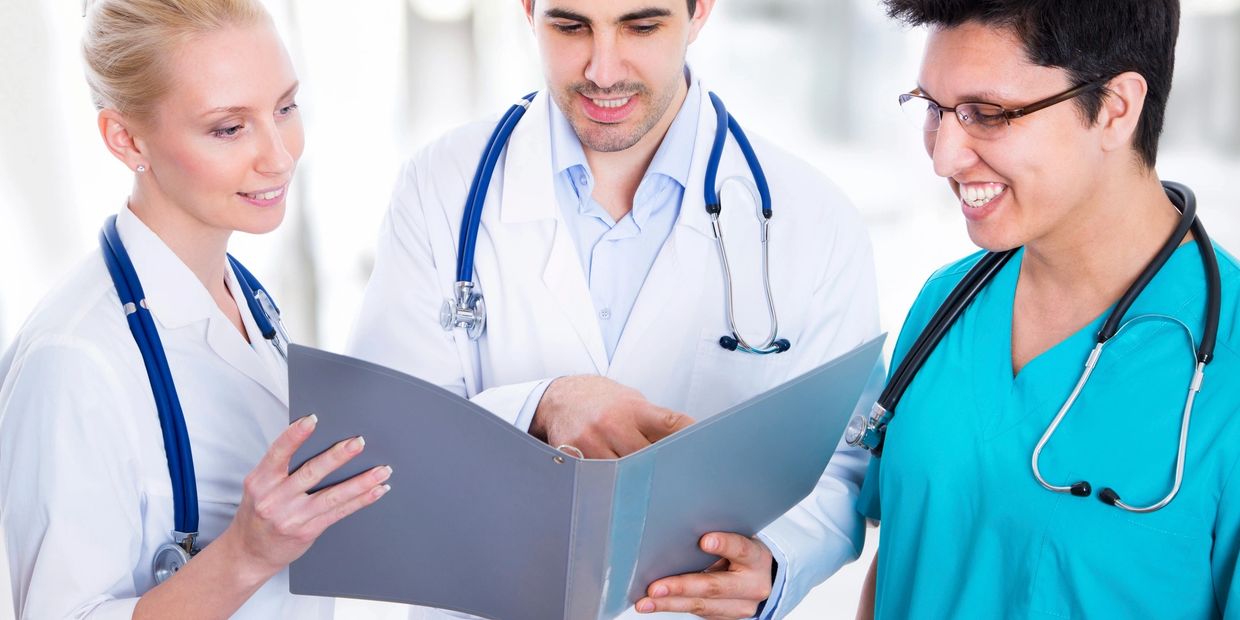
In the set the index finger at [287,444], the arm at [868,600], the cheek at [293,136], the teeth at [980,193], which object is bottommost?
the arm at [868,600]

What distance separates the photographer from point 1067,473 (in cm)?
112

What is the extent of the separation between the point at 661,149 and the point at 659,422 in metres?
0.50

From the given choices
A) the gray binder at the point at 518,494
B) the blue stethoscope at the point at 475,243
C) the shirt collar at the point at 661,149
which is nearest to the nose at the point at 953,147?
the gray binder at the point at 518,494

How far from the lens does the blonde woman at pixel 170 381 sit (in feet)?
3.58

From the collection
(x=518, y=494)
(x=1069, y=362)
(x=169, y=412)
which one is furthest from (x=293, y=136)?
(x=1069, y=362)

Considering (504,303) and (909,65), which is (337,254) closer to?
(909,65)

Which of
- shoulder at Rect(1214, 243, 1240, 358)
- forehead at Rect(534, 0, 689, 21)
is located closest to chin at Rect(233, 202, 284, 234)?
forehead at Rect(534, 0, 689, 21)

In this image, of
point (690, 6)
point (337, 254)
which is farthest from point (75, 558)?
Answer: point (337, 254)

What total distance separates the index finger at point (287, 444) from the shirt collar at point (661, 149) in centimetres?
67

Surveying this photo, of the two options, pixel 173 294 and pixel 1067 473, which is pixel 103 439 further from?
pixel 1067 473

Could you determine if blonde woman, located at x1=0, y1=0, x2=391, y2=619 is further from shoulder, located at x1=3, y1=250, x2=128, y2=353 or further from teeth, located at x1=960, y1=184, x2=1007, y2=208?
teeth, located at x1=960, y1=184, x2=1007, y2=208

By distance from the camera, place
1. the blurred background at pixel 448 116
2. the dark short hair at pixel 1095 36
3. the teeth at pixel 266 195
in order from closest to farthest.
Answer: the dark short hair at pixel 1095 36
the teeth at pixel 266 195
the blurred background at pixel 448 116

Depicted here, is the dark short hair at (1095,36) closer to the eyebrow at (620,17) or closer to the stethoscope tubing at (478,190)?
the eyebrow at (620,17)

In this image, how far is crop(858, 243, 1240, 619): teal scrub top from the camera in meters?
1.05
